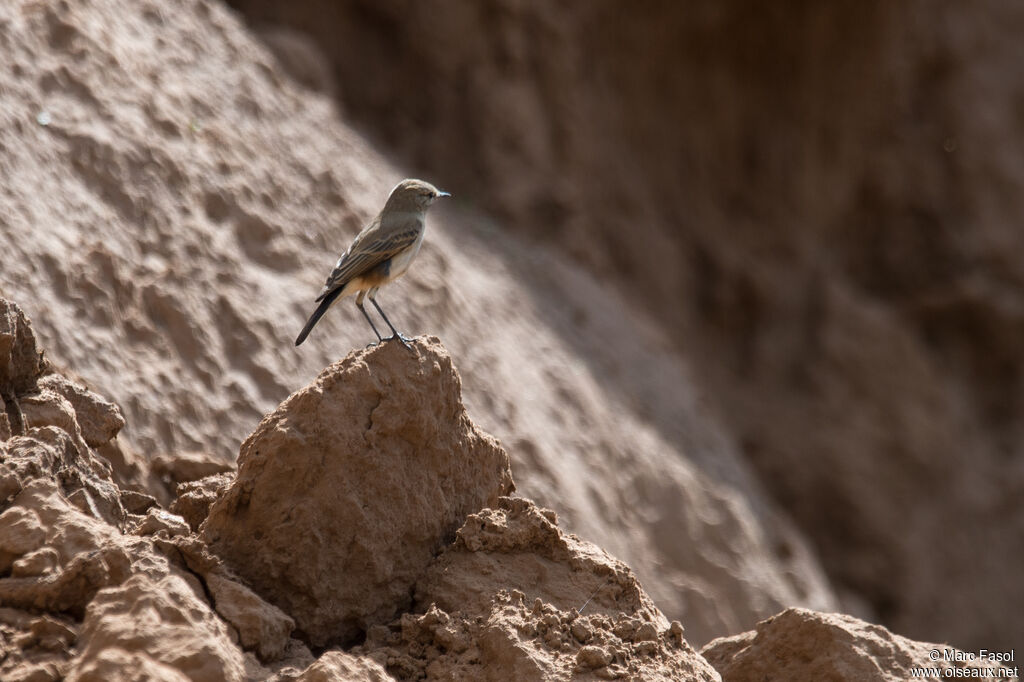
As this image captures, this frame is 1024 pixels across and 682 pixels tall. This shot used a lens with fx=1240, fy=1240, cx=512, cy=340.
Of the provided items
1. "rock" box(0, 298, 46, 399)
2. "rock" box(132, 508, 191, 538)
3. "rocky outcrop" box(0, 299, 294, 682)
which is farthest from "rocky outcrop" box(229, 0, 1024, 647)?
"rocky outcrop" box(0, 299, 294, 682)

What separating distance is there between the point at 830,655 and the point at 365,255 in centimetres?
276

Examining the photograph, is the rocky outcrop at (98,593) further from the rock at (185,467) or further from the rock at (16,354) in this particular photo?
the rock at (185,467)

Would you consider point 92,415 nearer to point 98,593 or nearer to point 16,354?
point 16,354

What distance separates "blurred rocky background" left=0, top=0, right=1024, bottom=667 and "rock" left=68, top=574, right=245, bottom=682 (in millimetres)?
2760

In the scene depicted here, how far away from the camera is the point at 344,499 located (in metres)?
4.59

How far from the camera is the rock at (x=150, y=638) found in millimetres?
3502

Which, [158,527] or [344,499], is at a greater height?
[344,499]

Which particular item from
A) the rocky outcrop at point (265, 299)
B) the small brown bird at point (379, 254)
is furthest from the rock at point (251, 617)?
the small brown bird at point (379, 254)

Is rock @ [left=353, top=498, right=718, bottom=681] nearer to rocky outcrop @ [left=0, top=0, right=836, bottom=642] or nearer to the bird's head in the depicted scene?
rocky outcrop @ [left=0, top=0, right=836, bottom=642]

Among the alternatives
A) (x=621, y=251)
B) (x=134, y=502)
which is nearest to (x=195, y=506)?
(x=134, y=502)

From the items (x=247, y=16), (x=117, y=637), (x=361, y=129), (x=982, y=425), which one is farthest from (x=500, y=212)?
(x=117, y=637)

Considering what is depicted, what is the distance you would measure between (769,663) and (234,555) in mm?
2293

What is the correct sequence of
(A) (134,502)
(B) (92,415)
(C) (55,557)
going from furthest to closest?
(B) (92,415) < (A) (134,502) < (C) (55,557)

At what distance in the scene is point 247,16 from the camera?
40.3 feet
